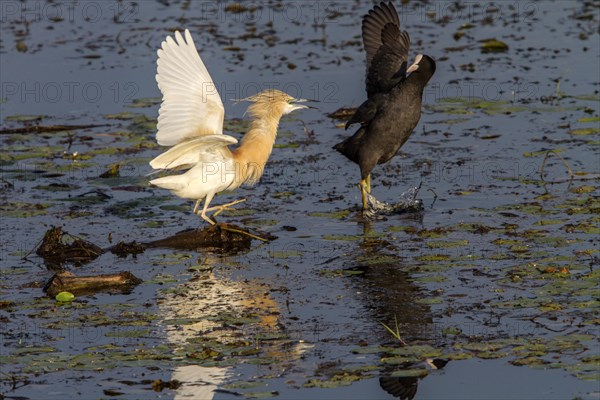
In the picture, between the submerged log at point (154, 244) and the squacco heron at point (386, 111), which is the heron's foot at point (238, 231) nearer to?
the submerged log at point (154, 244)

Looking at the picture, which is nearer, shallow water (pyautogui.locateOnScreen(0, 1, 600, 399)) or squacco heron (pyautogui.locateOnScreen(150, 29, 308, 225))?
shallow water (pyautogui.locateOnScreen(0, 1, 600, 399))

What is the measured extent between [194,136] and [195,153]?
0.17 m

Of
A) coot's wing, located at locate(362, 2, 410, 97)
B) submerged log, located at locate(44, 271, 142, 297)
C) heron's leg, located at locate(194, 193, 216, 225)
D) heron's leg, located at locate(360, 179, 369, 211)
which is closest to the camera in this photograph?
submerged log, located at locate(44, 271, 142, 297)

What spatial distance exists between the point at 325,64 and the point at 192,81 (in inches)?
259

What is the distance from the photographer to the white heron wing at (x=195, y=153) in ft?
29.5

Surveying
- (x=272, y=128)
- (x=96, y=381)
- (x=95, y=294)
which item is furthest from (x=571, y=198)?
(x=96, y=381)

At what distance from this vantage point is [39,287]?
873 centimetres

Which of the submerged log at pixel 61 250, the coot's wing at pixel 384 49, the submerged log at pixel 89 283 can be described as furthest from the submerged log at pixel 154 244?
the coot's wing at pixel 384 49

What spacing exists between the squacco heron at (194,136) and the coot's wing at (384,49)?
59.8 inches

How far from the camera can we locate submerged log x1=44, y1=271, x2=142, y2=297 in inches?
336

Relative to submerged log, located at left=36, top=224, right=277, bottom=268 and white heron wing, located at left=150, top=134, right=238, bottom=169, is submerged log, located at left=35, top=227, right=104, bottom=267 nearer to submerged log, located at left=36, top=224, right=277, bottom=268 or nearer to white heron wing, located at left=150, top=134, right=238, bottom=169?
submerged log, located at left=36, top=224, right=277, bottom=268

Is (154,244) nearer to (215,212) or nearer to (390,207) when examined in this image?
(215,212)

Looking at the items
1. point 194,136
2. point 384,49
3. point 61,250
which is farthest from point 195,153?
point 384,49

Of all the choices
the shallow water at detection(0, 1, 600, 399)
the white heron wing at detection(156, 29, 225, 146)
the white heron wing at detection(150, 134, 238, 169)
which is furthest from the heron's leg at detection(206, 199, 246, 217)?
the white heron wing at detection(156, 29, 225, 146)
